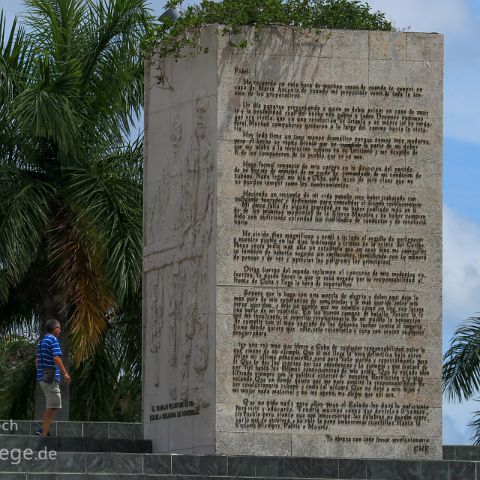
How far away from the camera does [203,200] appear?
2750 cm

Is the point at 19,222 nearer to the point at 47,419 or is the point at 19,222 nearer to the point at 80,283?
the point at 80,283

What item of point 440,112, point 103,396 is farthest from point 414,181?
point 103,396

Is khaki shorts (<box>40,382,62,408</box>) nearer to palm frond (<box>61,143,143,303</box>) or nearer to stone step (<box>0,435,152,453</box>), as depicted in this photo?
stone step (<box>0,435,152,453</box>)

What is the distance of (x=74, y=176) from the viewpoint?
33875mm

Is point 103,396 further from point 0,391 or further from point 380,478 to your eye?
point 380,478

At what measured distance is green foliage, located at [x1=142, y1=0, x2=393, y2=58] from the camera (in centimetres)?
2769

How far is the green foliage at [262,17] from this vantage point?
2769cm

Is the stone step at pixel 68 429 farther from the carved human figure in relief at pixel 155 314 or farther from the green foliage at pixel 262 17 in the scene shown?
the green foliage at pixel 262 17

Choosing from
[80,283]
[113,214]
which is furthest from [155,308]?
[113,214]

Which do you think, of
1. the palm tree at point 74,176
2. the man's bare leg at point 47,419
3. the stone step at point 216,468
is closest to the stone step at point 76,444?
the man's bare leg at point 47,419

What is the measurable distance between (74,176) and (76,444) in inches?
292

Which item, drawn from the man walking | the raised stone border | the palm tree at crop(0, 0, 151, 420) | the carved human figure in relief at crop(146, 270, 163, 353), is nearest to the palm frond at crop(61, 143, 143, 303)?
the palm tree at crop(0, 0, 151, 420)

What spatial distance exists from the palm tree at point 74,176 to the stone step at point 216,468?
7.37 m

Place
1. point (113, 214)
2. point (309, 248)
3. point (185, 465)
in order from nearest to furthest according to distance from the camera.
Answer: point (185, 465)
point (309, 248)
point (113, 214)
